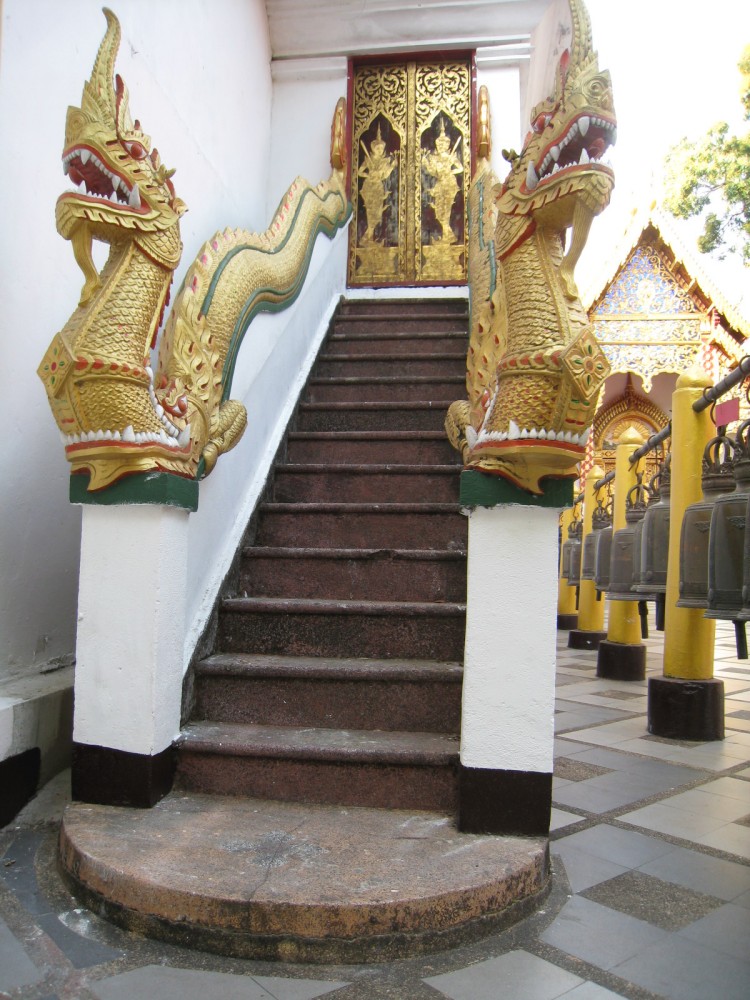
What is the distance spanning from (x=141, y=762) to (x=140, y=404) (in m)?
0.98

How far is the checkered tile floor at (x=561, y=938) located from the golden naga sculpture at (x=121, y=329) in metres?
1.06

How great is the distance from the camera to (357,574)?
2879 millimetres

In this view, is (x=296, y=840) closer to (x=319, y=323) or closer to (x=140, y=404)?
(x=140, y=404)

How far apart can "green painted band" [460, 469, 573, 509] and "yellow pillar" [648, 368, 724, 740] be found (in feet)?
6.33

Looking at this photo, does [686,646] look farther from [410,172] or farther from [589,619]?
[410,172]

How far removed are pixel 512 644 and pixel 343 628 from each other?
842 mm

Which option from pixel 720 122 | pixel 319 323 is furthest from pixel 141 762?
pixel 720 122

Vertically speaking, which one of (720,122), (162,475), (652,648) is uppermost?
(720,122)

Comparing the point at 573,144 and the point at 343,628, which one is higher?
the point at 573,144

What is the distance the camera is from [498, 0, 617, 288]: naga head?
6.04 feet

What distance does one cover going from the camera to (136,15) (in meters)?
2.95

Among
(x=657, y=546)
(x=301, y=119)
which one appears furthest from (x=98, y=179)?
(x=301, y=119)

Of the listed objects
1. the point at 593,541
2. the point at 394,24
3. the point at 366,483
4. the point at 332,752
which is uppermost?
the point at 394,24

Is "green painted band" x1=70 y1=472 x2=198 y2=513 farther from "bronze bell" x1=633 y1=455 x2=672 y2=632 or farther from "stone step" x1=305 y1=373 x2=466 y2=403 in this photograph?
"bronze bell" x1=633 y1=455 x2=672 y2=632
